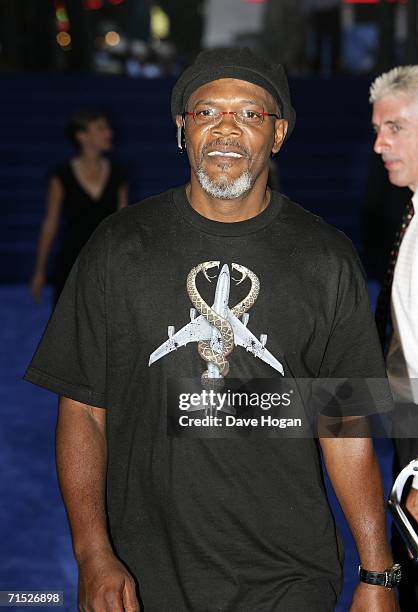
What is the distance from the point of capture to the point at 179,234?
2691 millimetres

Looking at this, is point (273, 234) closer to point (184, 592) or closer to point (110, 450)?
point (110, 450)

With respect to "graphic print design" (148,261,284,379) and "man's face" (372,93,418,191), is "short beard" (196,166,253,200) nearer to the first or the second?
"graphic print design" (148,261,284,379)

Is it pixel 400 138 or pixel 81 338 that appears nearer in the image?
pixel 81 338

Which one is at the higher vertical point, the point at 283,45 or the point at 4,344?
the point at 283,45

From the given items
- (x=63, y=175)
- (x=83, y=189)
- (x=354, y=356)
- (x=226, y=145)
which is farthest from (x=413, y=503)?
(x=63, y=175)

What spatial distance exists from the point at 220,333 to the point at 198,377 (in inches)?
4.6

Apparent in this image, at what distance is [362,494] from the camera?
269 centimetres

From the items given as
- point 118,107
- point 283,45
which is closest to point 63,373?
point 118,107

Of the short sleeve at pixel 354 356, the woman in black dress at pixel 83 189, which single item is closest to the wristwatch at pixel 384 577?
the short sleeve at pixel 354 356

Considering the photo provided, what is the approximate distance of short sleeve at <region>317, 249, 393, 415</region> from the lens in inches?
106

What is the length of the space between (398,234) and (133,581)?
1.75 meters

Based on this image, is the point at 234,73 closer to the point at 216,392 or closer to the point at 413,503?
the point at 216,392

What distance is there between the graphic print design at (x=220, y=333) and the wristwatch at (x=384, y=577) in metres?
0.55

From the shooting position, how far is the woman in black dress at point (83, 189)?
7684mm
